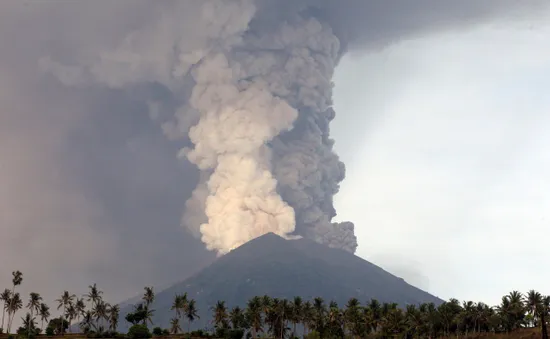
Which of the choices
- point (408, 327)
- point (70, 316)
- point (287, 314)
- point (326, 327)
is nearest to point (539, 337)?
point (408, 327)

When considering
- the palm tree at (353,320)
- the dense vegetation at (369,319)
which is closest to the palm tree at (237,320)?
the dense vegetation at (369,319)

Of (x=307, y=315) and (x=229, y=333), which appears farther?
(x=307, y=315)

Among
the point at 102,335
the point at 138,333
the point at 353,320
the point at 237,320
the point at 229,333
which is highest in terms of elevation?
the point at 353,320

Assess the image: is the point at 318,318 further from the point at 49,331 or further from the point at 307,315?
the point at 49,331

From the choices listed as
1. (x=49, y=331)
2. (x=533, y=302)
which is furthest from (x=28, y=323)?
(x=533, y=302)

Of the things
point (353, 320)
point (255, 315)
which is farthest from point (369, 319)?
point (255, 315)

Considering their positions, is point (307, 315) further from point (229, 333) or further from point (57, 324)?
point (57, 324)

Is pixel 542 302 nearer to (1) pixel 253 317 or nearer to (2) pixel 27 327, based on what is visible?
(1) pixel 253 317

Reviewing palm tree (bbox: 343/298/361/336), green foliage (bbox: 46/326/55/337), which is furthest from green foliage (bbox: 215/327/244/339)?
green foliage (bbox: 46/326/55/337)

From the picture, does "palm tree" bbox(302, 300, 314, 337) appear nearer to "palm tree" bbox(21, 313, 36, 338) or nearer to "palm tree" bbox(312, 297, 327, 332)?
"palm tree" bbox(312, 297, 327, 332)

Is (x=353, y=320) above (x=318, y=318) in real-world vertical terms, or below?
below

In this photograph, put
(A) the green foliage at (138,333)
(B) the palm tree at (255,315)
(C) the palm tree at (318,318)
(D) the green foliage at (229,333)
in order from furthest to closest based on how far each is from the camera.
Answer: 1. (B) the palm tree at (255,315)
2. (D) the green foliage at (229,333)
3. (C) the palm tree at (318,318)
4. (A) the green foliage at (138,333)

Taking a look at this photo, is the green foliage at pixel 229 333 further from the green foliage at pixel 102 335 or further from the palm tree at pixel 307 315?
the green foliage at pixel 102 335
